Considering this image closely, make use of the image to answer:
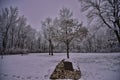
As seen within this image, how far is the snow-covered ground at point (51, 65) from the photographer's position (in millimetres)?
1689

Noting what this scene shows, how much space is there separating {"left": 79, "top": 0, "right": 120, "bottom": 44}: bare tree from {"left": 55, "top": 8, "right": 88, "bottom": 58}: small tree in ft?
0.81

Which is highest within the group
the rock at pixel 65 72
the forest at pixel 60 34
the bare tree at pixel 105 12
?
the bare tree at pixel 105 12

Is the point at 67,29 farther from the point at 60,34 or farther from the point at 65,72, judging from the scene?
the point at 65,72

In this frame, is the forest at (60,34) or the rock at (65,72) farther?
the forest at (60,34)

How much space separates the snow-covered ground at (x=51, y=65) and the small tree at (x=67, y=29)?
20 cm

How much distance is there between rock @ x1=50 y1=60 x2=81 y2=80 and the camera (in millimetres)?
1602

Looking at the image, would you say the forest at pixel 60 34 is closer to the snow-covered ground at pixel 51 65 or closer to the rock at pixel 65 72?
the snow-covered ground at pixel 51 65

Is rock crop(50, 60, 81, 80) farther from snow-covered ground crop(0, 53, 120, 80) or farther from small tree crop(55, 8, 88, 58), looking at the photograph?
small tree crop(55, 8, 88, 58)

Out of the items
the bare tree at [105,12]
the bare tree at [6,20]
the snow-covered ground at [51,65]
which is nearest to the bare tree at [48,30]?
the snow-covered ground at [51,65]

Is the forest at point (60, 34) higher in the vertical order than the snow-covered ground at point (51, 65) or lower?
higher

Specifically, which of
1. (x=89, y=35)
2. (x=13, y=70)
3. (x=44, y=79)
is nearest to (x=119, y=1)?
(x=89, y=35)

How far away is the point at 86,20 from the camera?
1.91m

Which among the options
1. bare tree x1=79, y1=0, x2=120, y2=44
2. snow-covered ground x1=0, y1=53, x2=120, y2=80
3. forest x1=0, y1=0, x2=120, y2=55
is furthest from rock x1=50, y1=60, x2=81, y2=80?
bare tree x1=79, y1=0, x2=120, y2=44

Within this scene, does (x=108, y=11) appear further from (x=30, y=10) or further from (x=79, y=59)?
(x=30, y=10)
